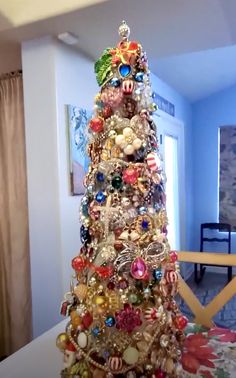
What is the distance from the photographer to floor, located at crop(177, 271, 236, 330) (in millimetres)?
2828

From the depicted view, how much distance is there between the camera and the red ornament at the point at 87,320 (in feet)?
2.85

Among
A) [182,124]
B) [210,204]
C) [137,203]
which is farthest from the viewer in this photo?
[210,204]

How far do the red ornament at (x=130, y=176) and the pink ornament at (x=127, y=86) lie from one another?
0.69 ft

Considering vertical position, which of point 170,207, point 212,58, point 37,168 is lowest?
point 170,207

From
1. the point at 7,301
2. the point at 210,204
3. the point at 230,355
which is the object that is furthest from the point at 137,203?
the point at 210,204

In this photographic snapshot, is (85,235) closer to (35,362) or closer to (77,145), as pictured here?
(35,362)

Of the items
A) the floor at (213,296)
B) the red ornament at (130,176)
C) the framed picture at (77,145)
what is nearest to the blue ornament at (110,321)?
the red ornament at (130,176)

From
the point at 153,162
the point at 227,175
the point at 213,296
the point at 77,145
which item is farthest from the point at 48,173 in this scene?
the point at 227,175

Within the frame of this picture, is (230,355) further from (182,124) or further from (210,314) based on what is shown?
(182,124)

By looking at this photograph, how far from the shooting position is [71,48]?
182cm

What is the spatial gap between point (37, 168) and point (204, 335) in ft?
3.74

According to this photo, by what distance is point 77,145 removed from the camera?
183cm

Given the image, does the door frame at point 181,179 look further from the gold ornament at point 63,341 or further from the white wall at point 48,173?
the gold ornament at point 63,341

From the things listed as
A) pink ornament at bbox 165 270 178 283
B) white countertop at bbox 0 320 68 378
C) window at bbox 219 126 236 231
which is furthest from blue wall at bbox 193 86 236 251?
pink ornament at bbox 165 270 178 283
